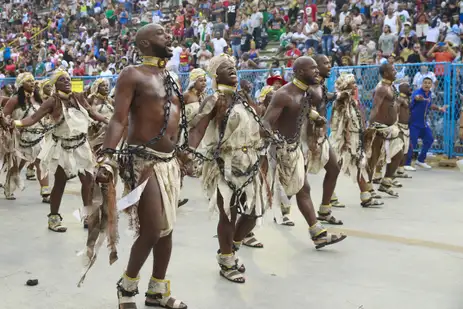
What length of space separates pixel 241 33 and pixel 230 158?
15.1 meters

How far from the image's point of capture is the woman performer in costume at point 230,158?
5055 mm

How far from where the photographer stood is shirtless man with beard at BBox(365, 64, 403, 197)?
8.48 metres

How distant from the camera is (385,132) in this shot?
877 centimetres

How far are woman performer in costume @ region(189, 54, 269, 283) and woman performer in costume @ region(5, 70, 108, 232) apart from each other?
2.32 meters

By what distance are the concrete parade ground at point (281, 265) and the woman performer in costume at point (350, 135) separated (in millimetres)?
506

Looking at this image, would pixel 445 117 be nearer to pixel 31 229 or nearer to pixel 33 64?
pixel 31 229

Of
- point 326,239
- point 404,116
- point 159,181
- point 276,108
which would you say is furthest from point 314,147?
point 404,116

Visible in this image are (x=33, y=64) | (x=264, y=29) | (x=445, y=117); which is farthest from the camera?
(x=33, y=64)

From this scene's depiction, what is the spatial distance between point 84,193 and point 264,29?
Answer: 545 inches

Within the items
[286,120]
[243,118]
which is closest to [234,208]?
[243,118]

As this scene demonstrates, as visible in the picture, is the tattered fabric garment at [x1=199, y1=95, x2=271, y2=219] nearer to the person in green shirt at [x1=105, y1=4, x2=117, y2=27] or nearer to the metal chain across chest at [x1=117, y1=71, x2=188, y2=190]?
the metal chain across chest at [x1=117, y1=71, x2=188, y2=190]

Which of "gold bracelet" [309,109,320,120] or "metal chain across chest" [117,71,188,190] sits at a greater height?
"metal chain across chest" [117,71,188,190]

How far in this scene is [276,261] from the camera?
5.70 metres

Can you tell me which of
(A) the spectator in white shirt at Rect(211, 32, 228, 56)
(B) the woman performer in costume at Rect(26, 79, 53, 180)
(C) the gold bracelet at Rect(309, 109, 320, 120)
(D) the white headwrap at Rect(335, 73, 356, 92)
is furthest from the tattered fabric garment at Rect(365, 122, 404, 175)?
(A) the spectator in white shirt at Rect(211, 32, 228, 56)
